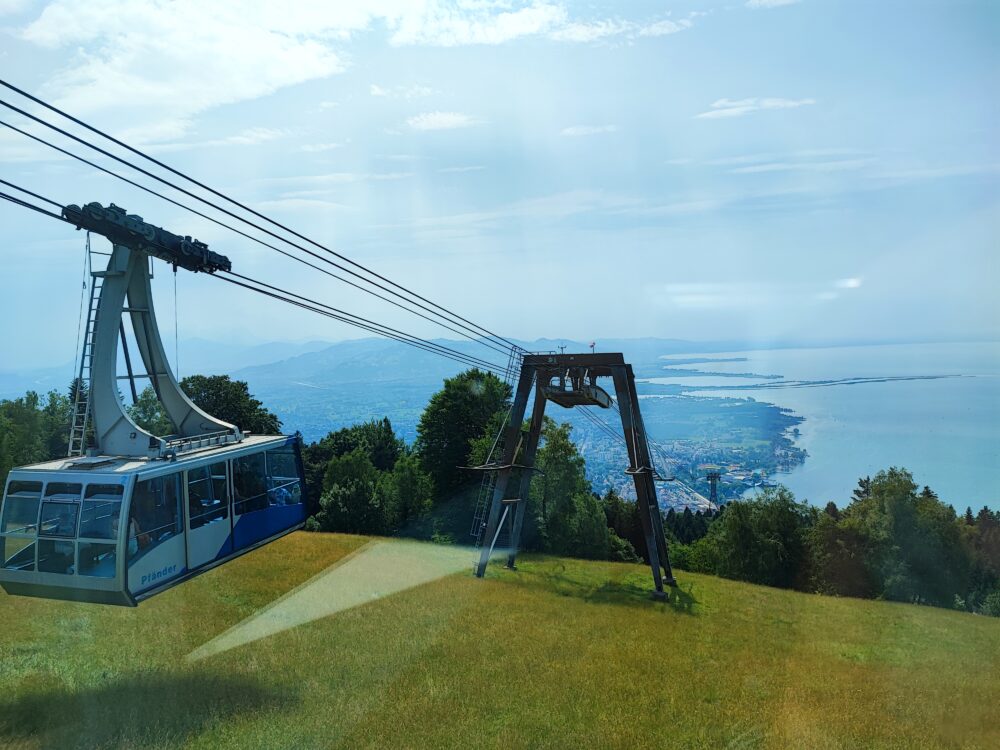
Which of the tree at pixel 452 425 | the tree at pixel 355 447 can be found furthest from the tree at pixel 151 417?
the tree at pixel 452 425

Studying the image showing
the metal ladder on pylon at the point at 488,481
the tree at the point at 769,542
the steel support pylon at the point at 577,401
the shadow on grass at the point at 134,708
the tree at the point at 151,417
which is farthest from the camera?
the tree at the point at 151,417

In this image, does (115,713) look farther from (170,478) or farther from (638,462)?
(638,462)

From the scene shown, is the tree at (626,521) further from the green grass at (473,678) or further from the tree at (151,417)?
the green grass at (473,678)

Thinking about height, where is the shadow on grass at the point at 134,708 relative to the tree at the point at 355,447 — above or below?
above

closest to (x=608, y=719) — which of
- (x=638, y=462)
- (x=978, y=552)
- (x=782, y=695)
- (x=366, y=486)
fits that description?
(x=782, y=695)

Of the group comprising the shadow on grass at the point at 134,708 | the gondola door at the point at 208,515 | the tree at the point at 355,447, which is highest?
the gondola door at the point at 208,515

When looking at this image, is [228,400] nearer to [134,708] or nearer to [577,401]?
[577,401]
